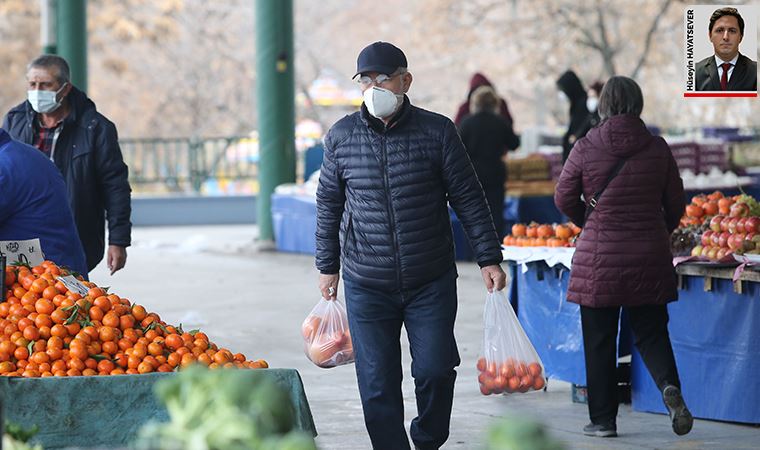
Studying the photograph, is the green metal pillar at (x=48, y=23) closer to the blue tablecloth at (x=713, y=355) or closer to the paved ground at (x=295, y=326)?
the paved ground at (x=295, y=326)

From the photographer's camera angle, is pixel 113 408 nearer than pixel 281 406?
No

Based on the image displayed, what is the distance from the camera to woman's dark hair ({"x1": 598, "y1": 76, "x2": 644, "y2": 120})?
7000 millimetres

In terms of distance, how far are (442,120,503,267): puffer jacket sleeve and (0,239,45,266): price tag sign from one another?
1906 mm

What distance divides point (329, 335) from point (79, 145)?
2145 mm

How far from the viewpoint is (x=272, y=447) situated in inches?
112

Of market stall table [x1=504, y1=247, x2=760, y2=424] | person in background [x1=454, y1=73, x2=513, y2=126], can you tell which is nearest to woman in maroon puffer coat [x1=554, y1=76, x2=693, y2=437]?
market stall table [x1=504, y1=247, x2=760, y2=424]

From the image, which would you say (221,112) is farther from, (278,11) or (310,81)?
(278,11)

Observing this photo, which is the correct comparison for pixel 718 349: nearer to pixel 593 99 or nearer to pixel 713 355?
pixel 713 355

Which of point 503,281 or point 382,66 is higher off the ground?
point 382,66

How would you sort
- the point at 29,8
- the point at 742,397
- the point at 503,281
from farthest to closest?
1. the point at 29,8
2. the point at 742,397
3. the point at 503,281

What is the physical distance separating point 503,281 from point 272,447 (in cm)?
336

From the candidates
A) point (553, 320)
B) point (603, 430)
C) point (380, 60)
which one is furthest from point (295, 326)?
point (380, 60)

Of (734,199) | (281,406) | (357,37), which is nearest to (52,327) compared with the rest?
(281,406)

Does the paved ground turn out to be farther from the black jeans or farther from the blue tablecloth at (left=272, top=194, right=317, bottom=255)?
the black jeans
